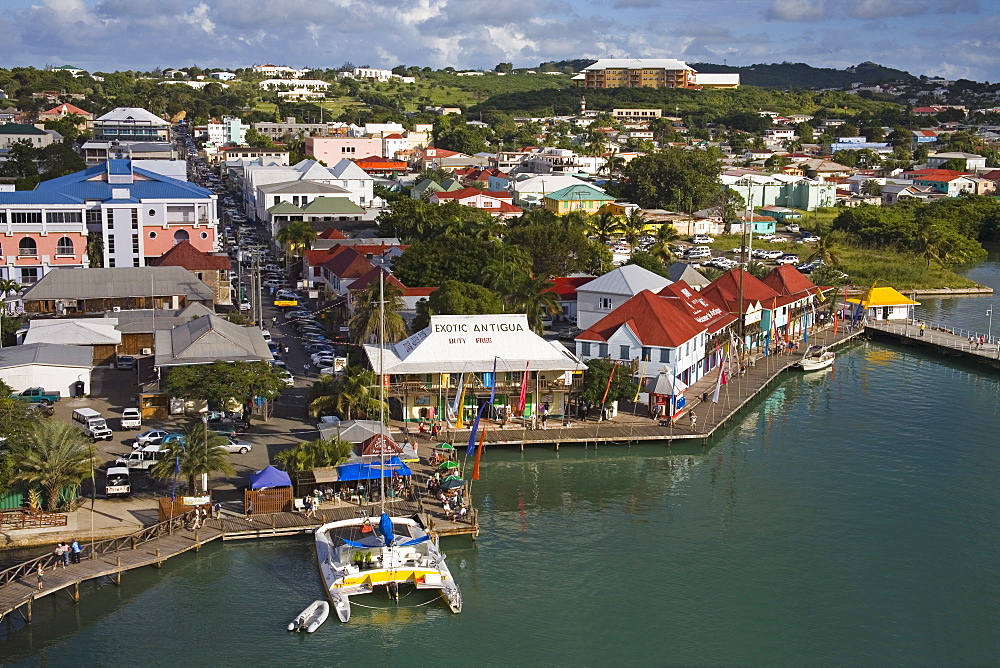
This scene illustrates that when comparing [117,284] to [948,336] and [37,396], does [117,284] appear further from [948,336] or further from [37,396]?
[948,336]

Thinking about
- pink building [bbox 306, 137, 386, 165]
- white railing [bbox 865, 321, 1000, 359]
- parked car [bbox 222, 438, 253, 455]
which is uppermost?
pink building [bbox 306, 137, 386, 165]

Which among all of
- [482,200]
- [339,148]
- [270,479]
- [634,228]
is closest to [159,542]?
[270,479]

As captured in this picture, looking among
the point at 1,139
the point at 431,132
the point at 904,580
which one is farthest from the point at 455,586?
the point at 431,132

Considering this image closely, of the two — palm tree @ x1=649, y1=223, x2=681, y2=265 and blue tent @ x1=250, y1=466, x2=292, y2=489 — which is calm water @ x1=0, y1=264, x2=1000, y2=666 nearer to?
Result: blue tent @ x1=250, y1=466, x2=292, y2=489

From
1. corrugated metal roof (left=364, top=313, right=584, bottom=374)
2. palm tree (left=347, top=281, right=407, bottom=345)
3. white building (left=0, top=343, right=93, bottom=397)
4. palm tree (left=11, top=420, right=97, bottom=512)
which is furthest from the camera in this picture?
palm tree (left=347, top=281, right=407, bottom=345)

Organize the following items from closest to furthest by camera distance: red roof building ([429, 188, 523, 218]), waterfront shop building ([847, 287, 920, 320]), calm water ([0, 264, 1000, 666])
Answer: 1. calm water ([0, 264, 1000, 666])
2. waterfront shop building ([847, 287, 920, 320])
3. red roof building ([429, 188, 523, 218])

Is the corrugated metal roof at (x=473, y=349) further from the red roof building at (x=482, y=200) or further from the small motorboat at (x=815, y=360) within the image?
the red roof building at (x=482, y=200)

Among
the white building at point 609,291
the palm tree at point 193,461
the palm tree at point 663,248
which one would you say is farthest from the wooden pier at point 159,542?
the palm tree at point 663,248

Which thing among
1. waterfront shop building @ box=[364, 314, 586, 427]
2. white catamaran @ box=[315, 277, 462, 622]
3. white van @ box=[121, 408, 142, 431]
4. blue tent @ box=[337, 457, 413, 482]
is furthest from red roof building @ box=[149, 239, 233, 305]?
white catamaran @ box=[315, 277, 462, 622]
